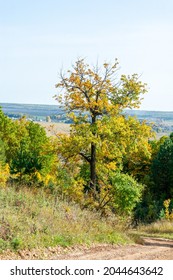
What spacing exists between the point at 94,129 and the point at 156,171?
96.3ft

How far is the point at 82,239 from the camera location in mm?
13328

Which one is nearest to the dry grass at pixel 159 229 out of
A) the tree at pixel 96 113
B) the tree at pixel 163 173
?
the tree at pixel 96 113

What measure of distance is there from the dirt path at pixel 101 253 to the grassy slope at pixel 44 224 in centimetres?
25

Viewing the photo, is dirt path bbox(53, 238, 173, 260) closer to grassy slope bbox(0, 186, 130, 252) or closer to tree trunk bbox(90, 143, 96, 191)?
grassy slope bbox(0, 186, 130, 252)

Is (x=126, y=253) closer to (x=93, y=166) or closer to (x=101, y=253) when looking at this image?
(x=101, y=253)

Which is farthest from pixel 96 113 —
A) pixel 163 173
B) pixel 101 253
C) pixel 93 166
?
pixel 163 173

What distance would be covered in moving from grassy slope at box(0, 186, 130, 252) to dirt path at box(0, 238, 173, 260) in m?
0.25

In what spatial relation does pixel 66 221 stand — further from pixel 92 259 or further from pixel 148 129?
pixel 148 129

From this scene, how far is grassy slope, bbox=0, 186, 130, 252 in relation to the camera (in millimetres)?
11977

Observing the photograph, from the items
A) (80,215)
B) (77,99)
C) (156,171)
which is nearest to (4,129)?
(156,171)

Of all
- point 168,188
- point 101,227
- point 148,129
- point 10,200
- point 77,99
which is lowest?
point 168,188

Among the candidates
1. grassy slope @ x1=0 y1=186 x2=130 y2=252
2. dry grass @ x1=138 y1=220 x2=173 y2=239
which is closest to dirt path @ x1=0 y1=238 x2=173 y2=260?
grassy slope @ x1=0 y1=186 x2=130 y2=252

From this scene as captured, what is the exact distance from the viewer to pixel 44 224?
1309cm

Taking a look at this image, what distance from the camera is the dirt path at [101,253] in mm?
11453
